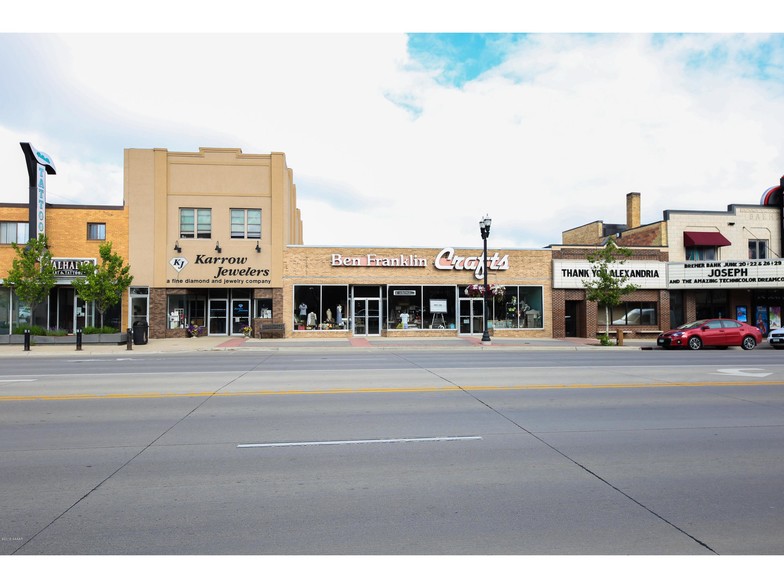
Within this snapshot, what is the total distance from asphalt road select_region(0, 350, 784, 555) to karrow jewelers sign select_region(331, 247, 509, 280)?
20493 millimetres

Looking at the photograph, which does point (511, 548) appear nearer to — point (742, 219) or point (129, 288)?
point (129, 288)

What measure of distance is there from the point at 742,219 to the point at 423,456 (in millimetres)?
35821

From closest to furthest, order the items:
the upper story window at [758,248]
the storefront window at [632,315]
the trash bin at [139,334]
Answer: the trash bin at [139,334], the storefront window at [632,315], the upper story window at [758,248]

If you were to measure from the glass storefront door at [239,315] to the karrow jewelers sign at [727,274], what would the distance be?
25635 millimetres

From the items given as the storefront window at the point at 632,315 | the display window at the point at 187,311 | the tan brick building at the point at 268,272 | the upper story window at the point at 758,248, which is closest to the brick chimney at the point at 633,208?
the upper story window at the point at 758,248

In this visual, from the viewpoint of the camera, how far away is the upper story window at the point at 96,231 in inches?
1190

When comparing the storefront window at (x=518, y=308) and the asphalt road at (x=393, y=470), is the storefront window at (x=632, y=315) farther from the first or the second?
the asphalt road at (x=393, y=470)

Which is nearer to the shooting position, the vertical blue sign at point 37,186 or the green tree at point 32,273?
the green tree at point 32,273

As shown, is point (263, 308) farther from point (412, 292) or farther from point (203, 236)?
point (412, 292)

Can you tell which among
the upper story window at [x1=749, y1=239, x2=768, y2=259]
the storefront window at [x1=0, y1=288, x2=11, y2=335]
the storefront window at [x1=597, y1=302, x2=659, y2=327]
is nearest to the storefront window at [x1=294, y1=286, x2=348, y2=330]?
the storefront window at [x1=0, y1=288, x2=11, y2=335]

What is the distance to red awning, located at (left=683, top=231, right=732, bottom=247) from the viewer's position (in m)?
33.2

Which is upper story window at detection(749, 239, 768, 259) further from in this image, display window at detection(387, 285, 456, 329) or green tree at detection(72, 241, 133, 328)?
green tree at detection(72, 241, 133, 328)

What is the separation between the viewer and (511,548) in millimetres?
3932

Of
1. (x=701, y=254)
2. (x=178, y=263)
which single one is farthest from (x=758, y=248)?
(x=178, y=263)
